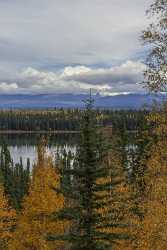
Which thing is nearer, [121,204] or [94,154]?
[94,154]

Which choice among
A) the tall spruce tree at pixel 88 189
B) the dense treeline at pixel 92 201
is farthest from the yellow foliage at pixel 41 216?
the tall spruce tree at pixel 88 189

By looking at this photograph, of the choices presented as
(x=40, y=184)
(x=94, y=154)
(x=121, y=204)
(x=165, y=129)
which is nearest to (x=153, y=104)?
(x=165, y=129)

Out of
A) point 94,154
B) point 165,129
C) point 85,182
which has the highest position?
point 165,129

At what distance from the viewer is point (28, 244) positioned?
117 ft

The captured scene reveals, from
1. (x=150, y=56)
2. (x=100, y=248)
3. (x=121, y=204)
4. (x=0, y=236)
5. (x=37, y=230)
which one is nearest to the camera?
(x=150, y=56)

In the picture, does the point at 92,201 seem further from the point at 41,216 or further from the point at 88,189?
the point at 41,216

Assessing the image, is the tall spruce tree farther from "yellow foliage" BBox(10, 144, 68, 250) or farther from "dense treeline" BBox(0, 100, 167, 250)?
Answer: "yellow foliage" BBox(10, 144, 68, 250)

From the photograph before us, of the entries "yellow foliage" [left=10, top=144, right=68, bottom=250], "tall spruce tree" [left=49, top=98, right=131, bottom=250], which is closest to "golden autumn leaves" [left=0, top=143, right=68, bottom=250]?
"yellow foliage" [left=10, top=144, right=68, bottom=250]

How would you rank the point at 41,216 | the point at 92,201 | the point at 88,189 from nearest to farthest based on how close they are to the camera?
the point at 88,189 < the point at 92,201 < the point at 41,216

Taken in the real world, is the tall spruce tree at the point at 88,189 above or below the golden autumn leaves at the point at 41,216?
above

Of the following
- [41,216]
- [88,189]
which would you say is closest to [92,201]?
[88,189]

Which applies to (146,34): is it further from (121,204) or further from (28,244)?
(28,244)

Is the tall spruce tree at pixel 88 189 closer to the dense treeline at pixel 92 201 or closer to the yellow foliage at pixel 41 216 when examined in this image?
the dense treeline at pixel 92 201

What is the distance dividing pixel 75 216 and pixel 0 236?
27152 millimetres
